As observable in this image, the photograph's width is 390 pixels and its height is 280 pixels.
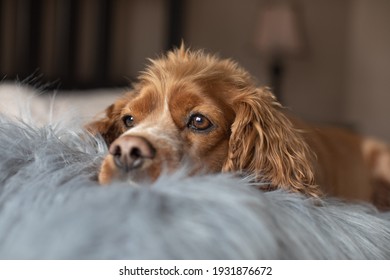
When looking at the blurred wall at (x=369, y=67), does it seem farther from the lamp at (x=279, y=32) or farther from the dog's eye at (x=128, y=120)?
the dog's eye at (x=128, y=120)

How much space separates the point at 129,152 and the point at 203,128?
0.85 ft

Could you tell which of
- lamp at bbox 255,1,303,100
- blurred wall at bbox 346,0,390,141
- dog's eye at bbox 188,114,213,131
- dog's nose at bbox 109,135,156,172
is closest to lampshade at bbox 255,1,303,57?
lamp at bbox 255,1,303,100

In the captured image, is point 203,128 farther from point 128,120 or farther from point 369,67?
point 369,67

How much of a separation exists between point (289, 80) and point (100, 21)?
6.43 feet

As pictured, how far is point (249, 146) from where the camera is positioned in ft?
3.68

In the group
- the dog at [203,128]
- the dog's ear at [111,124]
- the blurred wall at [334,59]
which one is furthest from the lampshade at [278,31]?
the dog's ear at [111,124]

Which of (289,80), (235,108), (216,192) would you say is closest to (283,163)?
(235,108)

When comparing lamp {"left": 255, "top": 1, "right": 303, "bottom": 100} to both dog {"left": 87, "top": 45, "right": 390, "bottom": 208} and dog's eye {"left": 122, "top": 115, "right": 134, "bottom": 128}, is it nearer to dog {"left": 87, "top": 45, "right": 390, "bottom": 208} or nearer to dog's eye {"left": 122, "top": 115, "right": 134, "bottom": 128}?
dog {"left": 87, "top": 45, "right": 390, "bottom": 208}

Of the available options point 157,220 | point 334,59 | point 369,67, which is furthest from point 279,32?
point 157,220

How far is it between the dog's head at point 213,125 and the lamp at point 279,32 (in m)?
2.83

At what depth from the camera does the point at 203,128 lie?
3.74 feet

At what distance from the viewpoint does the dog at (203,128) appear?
0.95 m

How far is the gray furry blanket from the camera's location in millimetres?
625
